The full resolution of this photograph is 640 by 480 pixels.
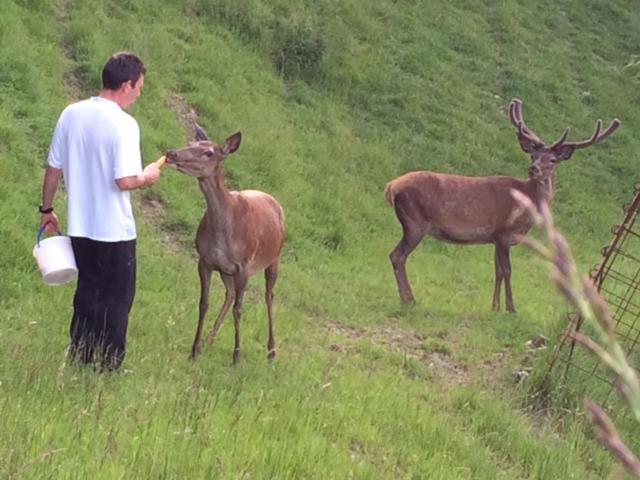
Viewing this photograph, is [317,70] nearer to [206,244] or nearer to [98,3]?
[98,3]

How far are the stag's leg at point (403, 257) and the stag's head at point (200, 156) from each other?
4308 mm

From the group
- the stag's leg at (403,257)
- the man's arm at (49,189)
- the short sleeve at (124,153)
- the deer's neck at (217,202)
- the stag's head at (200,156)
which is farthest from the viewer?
the stag's leg at (403,257)

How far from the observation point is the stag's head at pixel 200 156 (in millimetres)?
6816

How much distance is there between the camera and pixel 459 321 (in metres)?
10.2

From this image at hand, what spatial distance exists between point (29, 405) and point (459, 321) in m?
6.18

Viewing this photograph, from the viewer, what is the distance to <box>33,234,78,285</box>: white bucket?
5691 mm

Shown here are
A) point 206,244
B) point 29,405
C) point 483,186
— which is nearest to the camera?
point 29,405

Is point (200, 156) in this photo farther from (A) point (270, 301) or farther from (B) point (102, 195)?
(A) point (270, 301)

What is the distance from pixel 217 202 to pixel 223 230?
8.2 inches

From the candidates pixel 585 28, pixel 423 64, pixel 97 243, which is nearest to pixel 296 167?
pixel 423 64

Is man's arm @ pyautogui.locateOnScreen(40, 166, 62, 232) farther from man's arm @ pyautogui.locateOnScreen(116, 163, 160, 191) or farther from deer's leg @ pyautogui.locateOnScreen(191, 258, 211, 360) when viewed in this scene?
deer's leg @ pyautogui.locateOnScreen(191, 258, 211, 360)

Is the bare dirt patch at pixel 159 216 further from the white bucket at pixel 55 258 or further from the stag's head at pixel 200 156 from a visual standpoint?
the white bucket at pixel 55 258

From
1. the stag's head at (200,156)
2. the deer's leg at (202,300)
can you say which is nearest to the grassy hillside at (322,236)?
the deer's leg at (202,300)

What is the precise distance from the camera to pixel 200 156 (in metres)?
6.93
